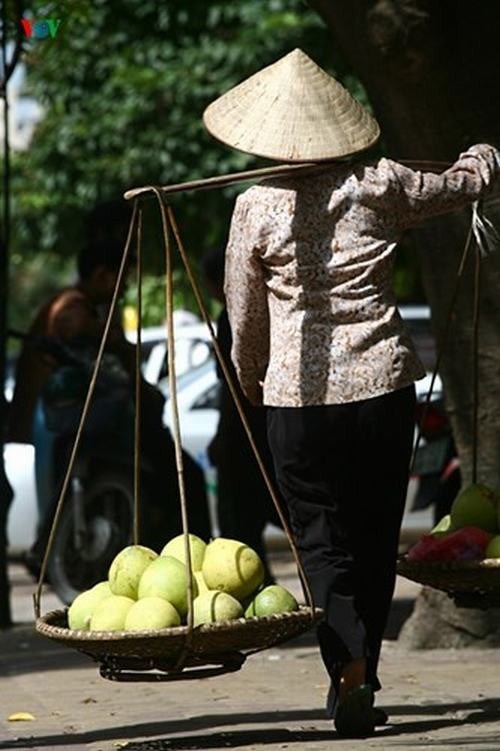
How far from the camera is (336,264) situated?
633cm

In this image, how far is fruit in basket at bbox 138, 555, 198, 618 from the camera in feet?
19.4

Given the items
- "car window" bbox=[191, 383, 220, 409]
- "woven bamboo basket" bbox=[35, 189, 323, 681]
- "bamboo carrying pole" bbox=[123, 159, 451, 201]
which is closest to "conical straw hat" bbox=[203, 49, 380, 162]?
"bamboo carrying pole" bbox=[123, 159, 451, 201]

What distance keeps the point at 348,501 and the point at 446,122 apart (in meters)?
2.26

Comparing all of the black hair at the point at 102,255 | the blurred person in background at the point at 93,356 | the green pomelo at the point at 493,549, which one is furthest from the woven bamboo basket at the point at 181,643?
the black hair at the point at 102,255

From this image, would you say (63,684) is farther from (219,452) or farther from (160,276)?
(160,276)

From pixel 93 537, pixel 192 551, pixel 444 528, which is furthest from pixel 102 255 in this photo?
pixel 192 551

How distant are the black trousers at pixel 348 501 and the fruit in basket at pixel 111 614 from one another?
0.68 meters

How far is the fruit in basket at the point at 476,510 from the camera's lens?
6730 mm

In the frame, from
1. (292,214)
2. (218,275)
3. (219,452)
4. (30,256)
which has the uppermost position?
(292,214)

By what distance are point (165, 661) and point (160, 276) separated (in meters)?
22.6

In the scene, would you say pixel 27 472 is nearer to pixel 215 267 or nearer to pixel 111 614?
pixel 215 267

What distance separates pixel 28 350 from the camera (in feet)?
35.1

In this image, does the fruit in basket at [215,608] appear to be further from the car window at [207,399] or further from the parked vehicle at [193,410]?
the car window at [207,399]

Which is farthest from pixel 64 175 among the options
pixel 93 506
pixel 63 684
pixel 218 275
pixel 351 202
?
pixel 351 202
